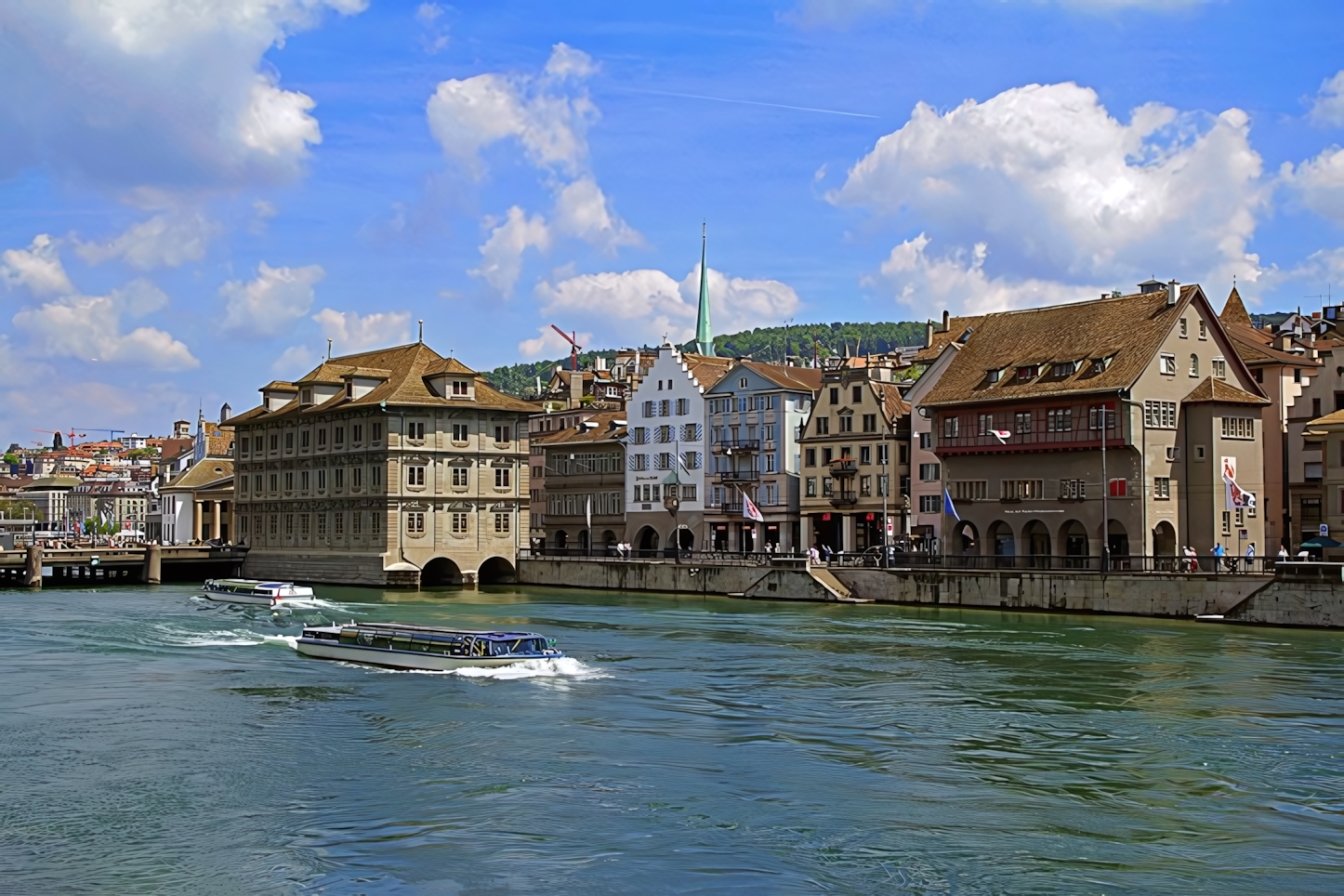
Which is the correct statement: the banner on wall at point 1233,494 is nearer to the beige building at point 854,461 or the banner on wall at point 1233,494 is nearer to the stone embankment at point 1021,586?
the stone embankment at point 1021,586

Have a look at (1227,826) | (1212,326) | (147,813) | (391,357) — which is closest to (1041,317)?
(1212,326)

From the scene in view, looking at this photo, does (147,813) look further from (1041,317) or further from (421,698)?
(1041,317)

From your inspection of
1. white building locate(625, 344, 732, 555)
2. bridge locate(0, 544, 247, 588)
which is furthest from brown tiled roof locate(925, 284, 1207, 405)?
bridge locate(0, 544, 247, 588)

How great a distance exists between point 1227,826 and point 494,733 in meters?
17.3

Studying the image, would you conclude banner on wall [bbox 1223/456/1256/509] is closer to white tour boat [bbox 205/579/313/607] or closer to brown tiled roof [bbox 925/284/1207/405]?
brown tiled roof [bbox 925/284/1207/405]

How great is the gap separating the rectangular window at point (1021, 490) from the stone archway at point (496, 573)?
123 feet

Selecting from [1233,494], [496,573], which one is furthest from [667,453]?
[1233,494]

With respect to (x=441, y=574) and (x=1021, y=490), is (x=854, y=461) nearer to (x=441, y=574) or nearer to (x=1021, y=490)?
(x=1021, y=490)

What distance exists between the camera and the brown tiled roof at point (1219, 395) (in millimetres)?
78500

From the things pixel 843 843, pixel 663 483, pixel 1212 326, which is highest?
pixel 1212 326

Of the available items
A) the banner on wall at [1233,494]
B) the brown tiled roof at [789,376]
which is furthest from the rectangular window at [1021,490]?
the brown tiled roof at [789,376]

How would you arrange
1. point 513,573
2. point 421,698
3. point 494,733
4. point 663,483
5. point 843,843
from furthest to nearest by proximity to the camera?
point 663,483 < point 513,573 < point 421,698 < point 494,733 < point 843,843

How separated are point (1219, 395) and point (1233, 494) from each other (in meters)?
5.88

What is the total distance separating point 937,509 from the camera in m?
96.9
